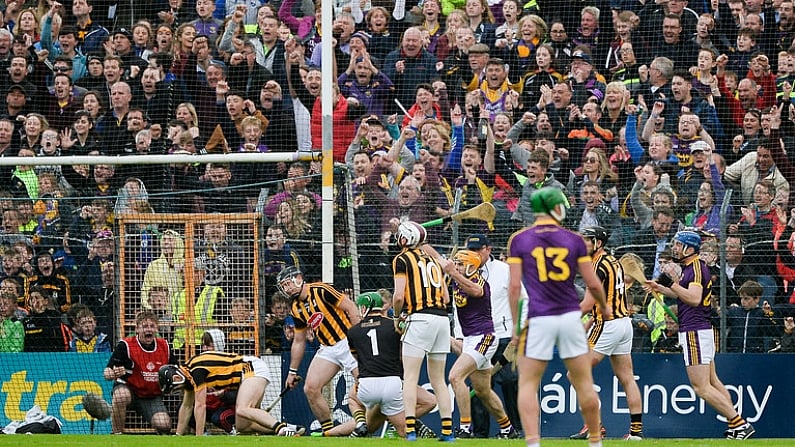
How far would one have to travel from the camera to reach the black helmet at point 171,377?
1408 cm

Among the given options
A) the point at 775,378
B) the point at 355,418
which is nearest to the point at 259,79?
the point at 355,418

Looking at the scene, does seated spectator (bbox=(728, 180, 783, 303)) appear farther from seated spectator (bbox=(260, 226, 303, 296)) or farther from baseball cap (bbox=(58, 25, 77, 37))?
baseball cap (bbox=(58, 25, 77, 37))

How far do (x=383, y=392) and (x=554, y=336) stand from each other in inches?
181

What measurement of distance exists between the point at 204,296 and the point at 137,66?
418 centimetres

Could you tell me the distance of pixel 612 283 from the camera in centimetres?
1336

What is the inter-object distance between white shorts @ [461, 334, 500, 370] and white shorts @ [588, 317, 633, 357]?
112 cm

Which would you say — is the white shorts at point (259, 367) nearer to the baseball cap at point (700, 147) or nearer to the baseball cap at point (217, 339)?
the baseball cap at point (217, 339)

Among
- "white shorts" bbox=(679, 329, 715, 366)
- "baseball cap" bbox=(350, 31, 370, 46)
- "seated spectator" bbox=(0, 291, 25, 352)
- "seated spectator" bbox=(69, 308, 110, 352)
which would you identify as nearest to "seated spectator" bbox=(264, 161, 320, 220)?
"baseball cap" bbox=(350, 31, 370, 46)

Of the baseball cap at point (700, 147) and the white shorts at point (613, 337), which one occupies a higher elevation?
the baseball cap at point (700, 147)

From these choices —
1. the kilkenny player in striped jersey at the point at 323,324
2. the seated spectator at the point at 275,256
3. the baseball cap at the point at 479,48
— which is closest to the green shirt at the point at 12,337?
the seated spectator at the point at 275,256

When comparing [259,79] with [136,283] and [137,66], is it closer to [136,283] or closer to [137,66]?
[137,66]

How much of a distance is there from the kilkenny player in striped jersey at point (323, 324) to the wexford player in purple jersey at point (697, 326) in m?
3.61

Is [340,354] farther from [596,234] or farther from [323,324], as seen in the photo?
[596,234]

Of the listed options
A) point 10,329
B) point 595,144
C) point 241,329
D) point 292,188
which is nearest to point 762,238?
point 595,144
